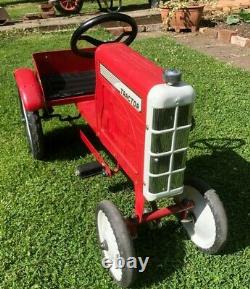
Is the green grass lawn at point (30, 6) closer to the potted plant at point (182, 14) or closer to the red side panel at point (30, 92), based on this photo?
the potted plant at point (182, 14)

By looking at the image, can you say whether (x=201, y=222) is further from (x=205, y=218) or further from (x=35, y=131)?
(x=35, y=131)

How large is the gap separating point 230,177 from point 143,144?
4.42 ft

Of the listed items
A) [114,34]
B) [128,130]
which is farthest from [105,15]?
[114,34]

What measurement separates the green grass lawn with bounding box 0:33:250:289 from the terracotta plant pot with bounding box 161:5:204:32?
12.2ft

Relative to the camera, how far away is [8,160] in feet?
11.5

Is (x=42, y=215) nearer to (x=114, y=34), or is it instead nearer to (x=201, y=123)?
(x=201, y=123)

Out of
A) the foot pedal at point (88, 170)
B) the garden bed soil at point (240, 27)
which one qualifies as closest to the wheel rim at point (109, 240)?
the foot pedal at point (88, 170)

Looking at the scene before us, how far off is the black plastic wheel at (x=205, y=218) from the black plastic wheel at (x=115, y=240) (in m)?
0.50

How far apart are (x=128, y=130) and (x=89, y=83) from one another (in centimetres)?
145

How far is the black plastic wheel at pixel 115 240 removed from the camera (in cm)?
210

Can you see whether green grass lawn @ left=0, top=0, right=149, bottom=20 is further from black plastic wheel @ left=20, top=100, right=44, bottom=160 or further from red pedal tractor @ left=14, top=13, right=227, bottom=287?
red pedal tractor @ left=14, top=13, right=227, bottom=287

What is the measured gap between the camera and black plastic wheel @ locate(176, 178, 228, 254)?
230 centimetres

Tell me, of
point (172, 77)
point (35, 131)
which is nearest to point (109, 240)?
point (172, 77)

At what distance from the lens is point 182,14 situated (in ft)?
25.9
